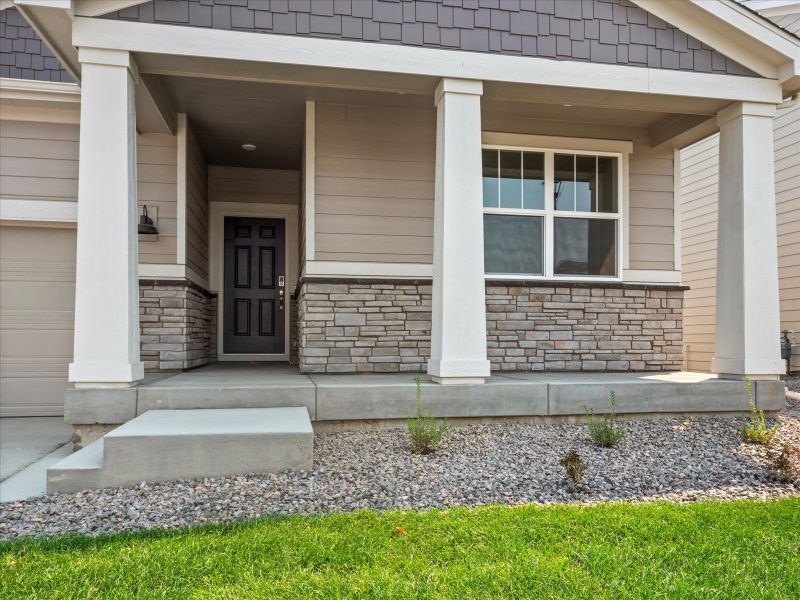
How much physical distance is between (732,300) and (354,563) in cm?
436

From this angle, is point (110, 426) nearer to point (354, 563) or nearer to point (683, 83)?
point (354, 563)

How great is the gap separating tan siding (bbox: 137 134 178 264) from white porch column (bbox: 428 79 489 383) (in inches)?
115

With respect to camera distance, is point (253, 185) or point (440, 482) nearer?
point (440, 482)

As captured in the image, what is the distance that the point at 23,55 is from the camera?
5.65 metres

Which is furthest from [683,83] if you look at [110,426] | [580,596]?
[110,426]

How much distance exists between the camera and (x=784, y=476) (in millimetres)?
3348

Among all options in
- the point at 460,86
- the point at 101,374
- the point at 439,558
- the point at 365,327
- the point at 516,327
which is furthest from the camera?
the point at 516,327

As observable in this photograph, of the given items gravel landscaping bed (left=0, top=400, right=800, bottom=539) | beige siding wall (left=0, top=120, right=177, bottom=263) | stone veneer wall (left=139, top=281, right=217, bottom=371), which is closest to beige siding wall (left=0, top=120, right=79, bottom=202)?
beige siding wall (left=0, top=120, right=177, bottom=263)

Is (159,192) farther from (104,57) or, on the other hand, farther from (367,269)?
(367,269)

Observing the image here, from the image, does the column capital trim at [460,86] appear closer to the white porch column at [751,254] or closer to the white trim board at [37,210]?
the white porch column at [751,254]

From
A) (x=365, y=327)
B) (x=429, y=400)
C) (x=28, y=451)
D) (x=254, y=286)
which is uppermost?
(x=254, y=286)

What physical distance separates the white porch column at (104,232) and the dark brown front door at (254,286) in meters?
3.66

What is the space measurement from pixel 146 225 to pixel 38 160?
137cm

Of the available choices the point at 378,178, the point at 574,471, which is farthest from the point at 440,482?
the point at 378,178
